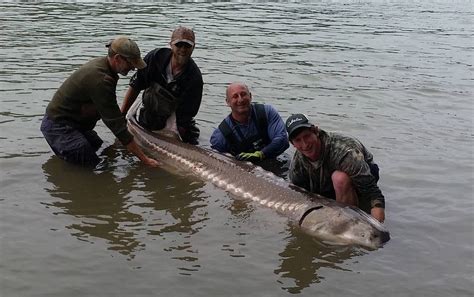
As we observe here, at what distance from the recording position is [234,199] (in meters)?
6.01

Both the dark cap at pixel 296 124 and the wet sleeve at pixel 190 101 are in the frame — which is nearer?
the dark cap at pixel 296 124

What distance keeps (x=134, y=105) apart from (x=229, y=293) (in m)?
4.26

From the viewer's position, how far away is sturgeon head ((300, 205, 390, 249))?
16.4ft

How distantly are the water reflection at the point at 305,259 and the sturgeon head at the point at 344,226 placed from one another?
0.08m

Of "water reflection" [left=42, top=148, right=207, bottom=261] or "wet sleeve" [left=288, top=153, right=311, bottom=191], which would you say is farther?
"wet sleeve" [left=288, top=153, right=311, bottom=191]

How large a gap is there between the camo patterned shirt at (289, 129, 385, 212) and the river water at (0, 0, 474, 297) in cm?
38

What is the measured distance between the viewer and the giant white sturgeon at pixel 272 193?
5.06m

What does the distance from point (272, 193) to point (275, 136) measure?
128 centimetres

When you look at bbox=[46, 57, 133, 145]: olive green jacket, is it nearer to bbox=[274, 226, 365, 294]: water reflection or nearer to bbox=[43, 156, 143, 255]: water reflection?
bbox=[43, 156, 143, 255]: water reflection

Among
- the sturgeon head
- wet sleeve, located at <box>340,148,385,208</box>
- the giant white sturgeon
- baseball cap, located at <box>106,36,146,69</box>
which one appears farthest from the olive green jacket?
wet sleeve, located at <box>340,148,385,208</box>

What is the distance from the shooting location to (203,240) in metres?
5.10

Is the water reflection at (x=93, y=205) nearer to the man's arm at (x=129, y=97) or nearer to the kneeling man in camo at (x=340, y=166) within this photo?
the man's arm at (x=129, y=97)

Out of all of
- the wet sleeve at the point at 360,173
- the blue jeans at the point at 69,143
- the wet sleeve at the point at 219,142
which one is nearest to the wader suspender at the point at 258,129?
the wet sleeve at the point at 219,142

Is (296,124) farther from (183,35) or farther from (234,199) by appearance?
(183,35)
